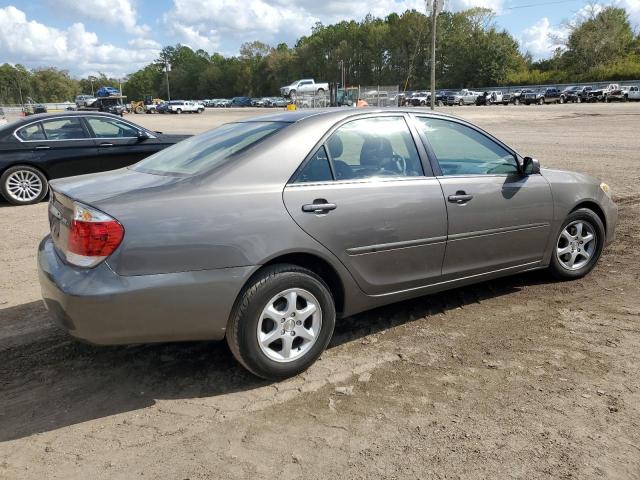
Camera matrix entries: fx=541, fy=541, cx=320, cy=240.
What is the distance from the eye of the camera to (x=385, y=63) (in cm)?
11856

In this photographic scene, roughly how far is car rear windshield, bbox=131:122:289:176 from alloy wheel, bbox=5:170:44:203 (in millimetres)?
6288

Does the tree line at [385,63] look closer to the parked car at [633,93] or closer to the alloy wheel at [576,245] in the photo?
the parked car at [633,93]

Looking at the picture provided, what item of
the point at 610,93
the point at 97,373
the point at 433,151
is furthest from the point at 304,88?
the point at 97,373

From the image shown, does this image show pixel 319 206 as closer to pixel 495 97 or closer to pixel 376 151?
pixel 376 151

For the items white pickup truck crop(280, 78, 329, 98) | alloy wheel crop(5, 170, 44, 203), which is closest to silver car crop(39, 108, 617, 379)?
alloy wheel crop(5, 170, 44, 203)

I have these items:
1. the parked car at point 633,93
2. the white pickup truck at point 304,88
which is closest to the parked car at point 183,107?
the white pickup truck at point 304,88

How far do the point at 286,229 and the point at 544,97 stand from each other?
63.9 meters

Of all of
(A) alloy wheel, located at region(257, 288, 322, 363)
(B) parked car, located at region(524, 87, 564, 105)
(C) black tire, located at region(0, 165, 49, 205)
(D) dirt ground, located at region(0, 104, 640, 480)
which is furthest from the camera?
(B) parked car, located at region(524, 87, 564, 105)

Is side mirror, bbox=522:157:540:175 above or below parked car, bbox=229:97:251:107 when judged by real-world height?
below

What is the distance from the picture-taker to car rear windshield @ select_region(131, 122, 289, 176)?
11.3ft

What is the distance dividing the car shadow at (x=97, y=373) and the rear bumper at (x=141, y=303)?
45cm

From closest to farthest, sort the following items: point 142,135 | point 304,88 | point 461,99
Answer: point 142,135 → point 304,88 → point 461,99

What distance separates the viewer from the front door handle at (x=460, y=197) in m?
3.95

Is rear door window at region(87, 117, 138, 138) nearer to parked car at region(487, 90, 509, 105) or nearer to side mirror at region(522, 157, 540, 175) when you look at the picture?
side mirror at region(522, 157, 540, 175)
